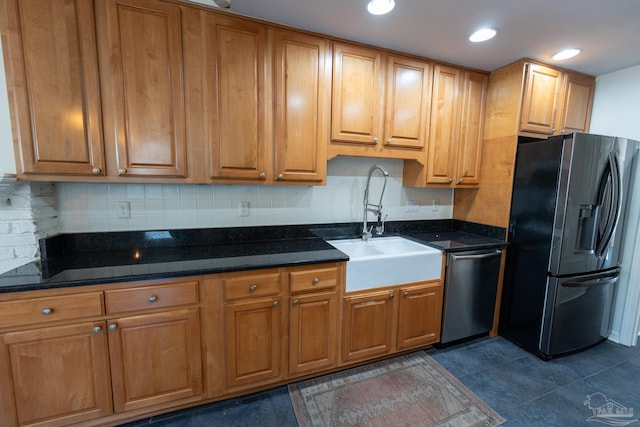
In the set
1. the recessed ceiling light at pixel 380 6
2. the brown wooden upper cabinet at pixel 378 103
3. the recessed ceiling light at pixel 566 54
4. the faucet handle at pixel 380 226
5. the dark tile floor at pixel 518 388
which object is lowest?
the dark tile floor at pixel 518 388

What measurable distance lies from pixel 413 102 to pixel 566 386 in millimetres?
2372

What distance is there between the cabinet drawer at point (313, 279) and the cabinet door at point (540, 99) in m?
2.07

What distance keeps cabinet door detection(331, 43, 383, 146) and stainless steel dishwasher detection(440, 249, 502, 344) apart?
1225 millimetres

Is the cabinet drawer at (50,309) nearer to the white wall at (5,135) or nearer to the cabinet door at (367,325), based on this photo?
the white wall at (5,135)

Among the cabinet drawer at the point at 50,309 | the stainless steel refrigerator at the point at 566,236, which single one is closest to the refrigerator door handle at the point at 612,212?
the stainless steel refrigerator at the point at 566,236

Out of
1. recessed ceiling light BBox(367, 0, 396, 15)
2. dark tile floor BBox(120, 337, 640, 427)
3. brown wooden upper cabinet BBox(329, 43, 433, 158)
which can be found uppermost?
recessed ceiling light BBox(367, 0, 396, 15)

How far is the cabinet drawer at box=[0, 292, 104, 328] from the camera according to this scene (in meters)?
1.21

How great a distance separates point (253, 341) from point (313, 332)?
0.40m

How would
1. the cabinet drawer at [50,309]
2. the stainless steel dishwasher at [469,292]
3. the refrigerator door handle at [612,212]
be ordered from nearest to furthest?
the cabinet drawer at [50,309], the refrigerator door handle at [612,212], the stainless steel dishwasher at [469,292]

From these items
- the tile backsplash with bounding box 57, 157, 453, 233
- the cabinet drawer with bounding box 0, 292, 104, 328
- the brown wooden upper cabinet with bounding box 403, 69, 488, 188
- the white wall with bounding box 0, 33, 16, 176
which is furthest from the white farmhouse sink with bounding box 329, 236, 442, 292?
the white wall with bounding box 0, 33, 16, 176

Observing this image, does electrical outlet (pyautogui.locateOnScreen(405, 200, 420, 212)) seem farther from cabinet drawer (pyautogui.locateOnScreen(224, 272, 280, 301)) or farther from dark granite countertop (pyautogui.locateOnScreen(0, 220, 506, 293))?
cabinet drawer (pyautogui.locateOnScreen(224, 272, 280, 301))

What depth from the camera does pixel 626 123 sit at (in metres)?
2.33

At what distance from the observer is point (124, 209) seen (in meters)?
1.81

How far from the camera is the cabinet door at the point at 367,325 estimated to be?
1.87m
